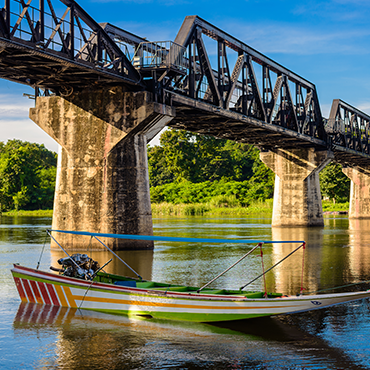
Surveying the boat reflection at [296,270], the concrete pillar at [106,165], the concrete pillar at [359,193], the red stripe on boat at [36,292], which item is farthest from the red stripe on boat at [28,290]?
the concrete pillar at [359,193]

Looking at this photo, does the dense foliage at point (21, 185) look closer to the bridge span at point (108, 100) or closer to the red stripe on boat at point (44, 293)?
the bridge span at point (108, 100)

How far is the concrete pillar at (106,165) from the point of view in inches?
1205

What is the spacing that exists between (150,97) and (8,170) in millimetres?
110838

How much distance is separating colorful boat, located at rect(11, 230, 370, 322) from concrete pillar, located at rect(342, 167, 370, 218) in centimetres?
7685

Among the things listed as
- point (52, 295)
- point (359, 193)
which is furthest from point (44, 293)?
point (359, 193)

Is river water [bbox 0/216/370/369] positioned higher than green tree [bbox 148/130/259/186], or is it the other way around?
green tree [bbox 148/130/259/186]

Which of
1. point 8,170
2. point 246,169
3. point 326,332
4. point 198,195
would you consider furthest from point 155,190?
point 326,332

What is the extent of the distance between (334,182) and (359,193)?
19.2 m

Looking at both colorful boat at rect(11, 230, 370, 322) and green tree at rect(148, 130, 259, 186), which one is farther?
green tree at rect(148, 130, 259, 186)

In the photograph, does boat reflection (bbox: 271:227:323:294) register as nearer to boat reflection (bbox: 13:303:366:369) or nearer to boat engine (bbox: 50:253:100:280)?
boat reflection (bbox: 13:303:366:369)

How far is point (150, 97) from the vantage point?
3105 cm

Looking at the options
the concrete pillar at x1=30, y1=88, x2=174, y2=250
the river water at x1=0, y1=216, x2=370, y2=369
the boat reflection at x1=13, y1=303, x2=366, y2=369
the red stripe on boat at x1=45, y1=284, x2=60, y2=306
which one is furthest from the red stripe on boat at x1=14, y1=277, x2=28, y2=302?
the concrete pillar at x1=30, y1=88, x2=174, y2=250

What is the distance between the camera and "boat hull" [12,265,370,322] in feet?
45.3

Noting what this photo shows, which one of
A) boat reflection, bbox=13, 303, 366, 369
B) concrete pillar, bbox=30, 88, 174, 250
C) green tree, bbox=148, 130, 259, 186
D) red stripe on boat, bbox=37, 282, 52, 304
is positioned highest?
green tree, bbox=148, 130, 259, 186
